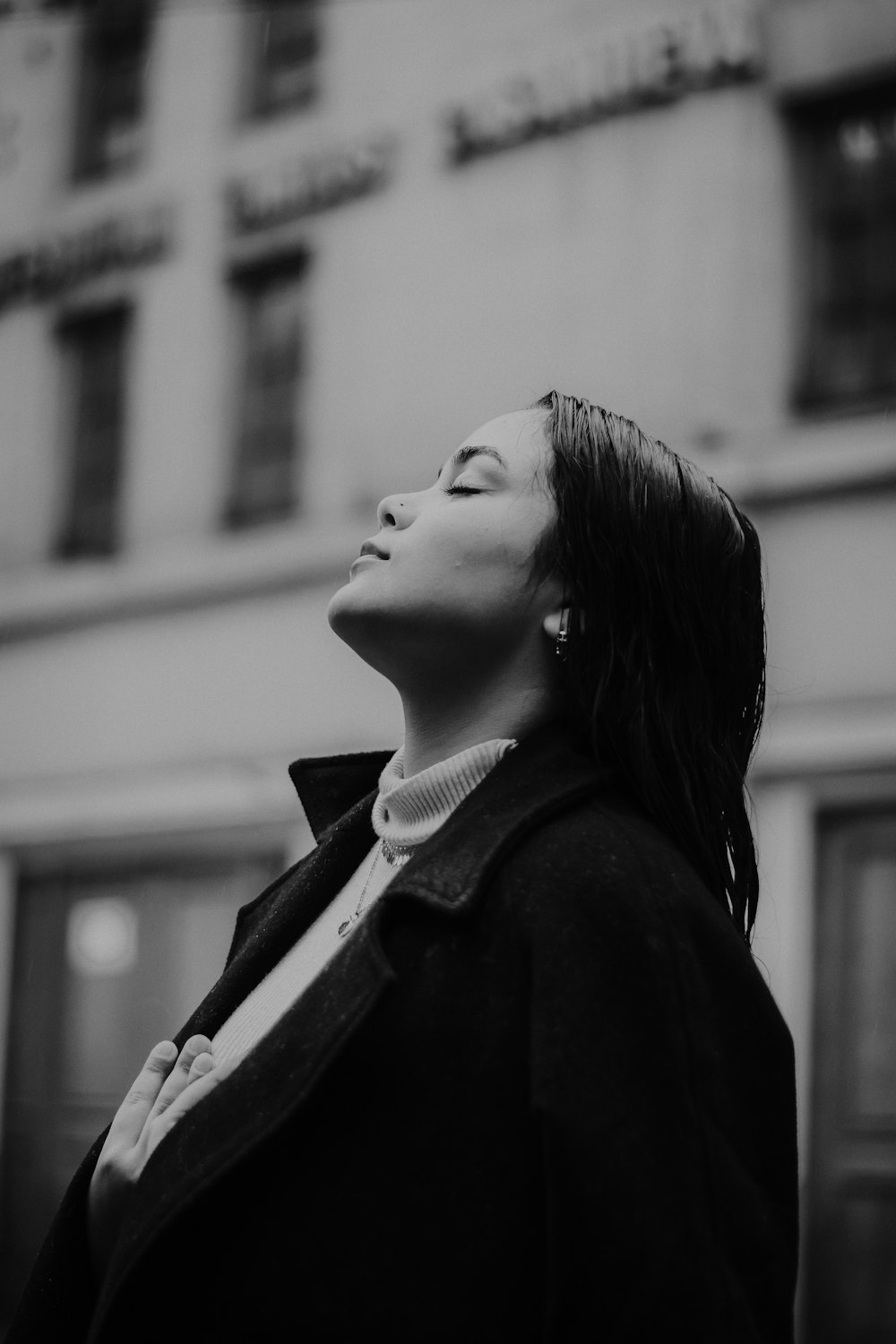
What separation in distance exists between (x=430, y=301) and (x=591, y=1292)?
6113 mm

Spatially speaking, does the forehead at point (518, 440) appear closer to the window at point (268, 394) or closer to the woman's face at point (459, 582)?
the woman's face at point (459, 582)

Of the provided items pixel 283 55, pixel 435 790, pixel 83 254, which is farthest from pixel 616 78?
pixel 435 790

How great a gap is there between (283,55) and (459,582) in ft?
22.3

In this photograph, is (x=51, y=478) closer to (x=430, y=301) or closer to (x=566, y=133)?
(x=430, y=301)

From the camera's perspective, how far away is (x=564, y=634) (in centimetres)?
194

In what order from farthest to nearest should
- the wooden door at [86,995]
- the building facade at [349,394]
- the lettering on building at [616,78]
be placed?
the wooden door at [86,995] → the lettering on building at [616,78] → the building facade at [349,394]

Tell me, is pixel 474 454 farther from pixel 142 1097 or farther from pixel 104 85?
pixel 104 85

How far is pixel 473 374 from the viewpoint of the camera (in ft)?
22.8

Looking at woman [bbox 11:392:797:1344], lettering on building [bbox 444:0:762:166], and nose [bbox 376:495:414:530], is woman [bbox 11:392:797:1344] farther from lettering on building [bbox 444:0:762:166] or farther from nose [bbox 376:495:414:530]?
lettering on building [bbox 444:0:762:166]

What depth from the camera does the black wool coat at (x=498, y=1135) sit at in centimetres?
149

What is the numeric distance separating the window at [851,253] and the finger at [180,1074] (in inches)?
192

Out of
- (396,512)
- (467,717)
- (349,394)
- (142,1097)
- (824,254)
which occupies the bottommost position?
(142,1097)

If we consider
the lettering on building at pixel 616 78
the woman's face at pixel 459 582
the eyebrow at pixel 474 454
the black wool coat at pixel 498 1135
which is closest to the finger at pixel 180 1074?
the black wool coat at pixel 498 1135

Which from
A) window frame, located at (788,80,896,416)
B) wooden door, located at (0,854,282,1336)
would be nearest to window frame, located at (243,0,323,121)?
window frame, located at (788,80,896,416)
